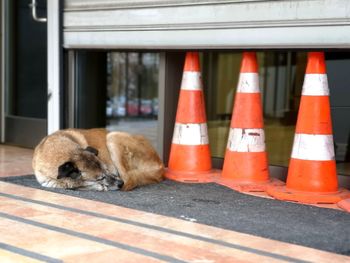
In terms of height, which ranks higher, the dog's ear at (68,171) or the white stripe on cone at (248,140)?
the white stripe on cone at (248,140)

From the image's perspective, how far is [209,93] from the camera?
912 centimetres

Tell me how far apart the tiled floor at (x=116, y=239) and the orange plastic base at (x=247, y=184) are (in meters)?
1.25

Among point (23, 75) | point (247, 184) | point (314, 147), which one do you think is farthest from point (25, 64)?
point (314, 147)

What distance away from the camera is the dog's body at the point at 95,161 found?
5.15 m

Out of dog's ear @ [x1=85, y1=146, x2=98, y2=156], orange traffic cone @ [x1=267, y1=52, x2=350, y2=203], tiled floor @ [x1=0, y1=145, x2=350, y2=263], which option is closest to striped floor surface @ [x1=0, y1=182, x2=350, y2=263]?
tiled floor @ [x1=0, y1=145, x2=350, y2=263]

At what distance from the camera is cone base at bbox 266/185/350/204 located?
4793 mm

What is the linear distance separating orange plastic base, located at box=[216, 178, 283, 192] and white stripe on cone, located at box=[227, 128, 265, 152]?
0.97ft

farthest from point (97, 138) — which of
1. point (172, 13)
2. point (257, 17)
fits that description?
point (257, 17)

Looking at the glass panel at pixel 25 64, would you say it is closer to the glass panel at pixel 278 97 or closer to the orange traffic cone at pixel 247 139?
the glass panel at pixel 278 97

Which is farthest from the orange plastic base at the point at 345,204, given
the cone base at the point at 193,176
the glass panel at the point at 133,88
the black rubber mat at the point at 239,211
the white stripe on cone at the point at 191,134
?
the glass panel at the point at 133,88

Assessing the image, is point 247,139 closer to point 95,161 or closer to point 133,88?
point 95,161

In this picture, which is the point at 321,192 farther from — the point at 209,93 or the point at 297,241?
the point at 209,93

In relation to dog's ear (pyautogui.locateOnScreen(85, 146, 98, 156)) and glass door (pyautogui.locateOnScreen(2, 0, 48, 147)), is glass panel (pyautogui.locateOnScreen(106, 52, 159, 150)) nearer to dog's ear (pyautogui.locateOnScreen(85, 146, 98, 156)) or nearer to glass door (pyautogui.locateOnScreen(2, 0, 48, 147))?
glass door (pyautogui.locateOnScreen(2, 0, 48, 147))

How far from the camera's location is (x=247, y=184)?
17.6ft
